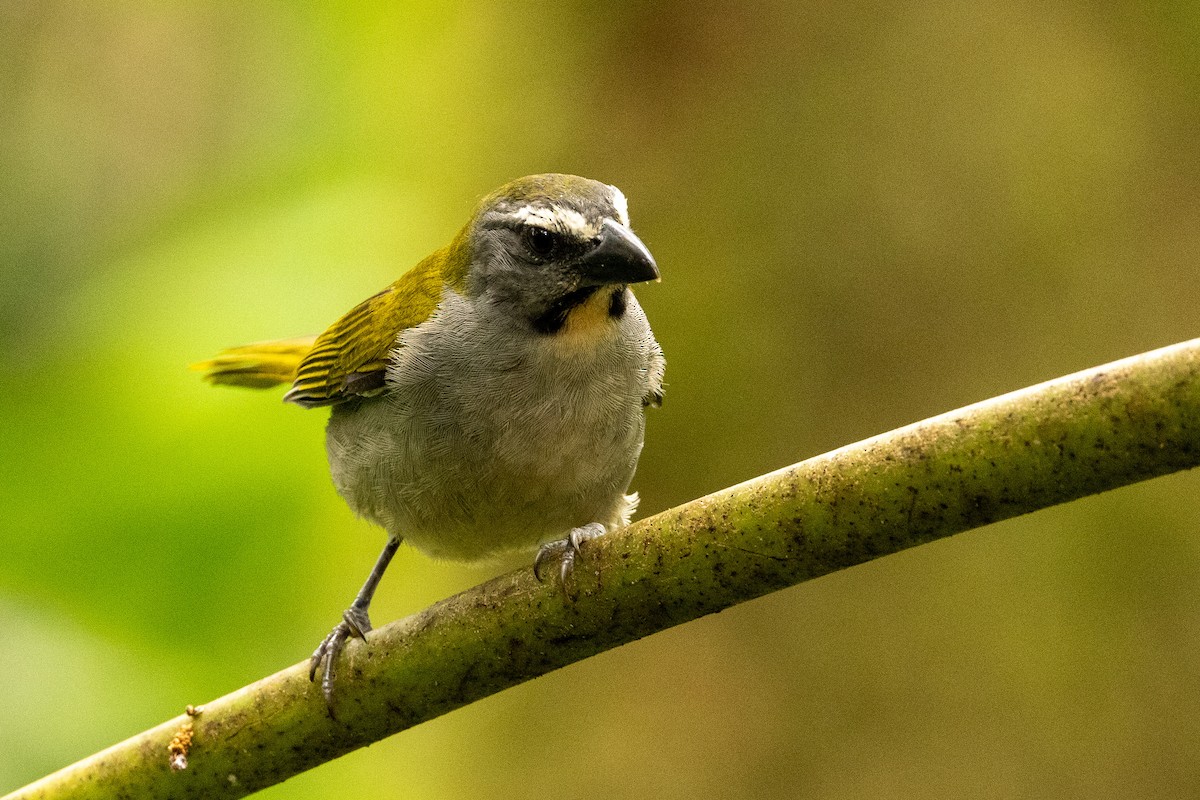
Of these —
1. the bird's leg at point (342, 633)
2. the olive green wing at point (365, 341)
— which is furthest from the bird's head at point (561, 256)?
the bird's leg at point (342, 633)

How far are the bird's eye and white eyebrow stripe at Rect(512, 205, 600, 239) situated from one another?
1 cm

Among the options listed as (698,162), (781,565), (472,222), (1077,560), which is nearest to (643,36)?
(698,162)

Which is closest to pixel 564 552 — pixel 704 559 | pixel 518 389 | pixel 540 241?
pixel 704 559

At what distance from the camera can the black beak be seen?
9.50ft

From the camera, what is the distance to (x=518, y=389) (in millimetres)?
3074

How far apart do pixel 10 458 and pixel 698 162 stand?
250cm

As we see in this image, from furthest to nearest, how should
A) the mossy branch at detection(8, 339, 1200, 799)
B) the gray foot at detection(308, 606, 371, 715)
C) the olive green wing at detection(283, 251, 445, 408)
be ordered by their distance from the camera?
the olive green wing at detection(283, 251, 445, 408) < the gray foot at detection(308, 606, 371, 715) < the mossy branch at detection(8, 339, 1200, 799)

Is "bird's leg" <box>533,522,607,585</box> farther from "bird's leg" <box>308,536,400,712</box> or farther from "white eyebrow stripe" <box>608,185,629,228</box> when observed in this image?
"white eyebrow stripe" <box>608,185,629,228</box>

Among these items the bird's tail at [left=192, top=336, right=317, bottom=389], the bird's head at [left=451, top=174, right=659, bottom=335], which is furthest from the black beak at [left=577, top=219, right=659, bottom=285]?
the bird's tail at [left=192, top=336, right=317, bottom=389]

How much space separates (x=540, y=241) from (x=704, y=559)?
3.84 feet

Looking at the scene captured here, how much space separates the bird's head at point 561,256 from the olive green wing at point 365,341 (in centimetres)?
28

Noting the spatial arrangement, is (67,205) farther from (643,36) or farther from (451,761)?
(451,761)

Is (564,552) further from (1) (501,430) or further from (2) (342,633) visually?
(2) (342,633)

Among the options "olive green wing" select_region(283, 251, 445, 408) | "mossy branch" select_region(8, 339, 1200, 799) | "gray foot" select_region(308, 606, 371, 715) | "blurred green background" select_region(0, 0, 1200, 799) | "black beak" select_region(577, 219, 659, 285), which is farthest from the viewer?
"blurred green background" select_region(0, 0, 1200, 799)
